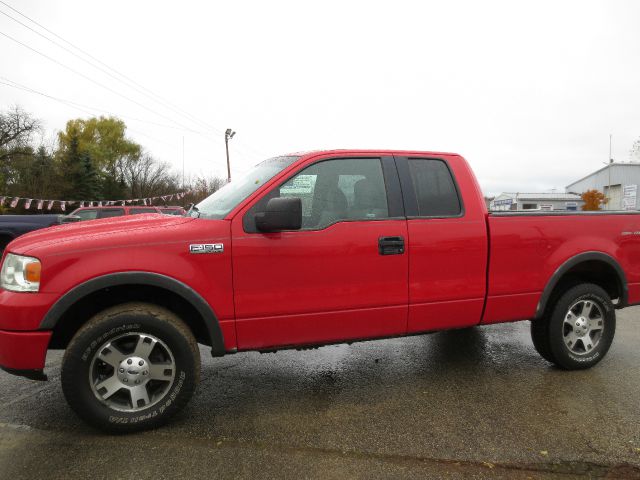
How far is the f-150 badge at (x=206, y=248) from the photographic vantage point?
3.02m

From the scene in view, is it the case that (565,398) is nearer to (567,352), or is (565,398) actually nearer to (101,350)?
(567,352)

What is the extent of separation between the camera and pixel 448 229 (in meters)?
3.61

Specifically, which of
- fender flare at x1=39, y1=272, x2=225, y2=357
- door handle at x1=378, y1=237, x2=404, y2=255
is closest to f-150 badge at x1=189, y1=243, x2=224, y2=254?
fender flare at x1=39, y1=272, x2=225, y2=357

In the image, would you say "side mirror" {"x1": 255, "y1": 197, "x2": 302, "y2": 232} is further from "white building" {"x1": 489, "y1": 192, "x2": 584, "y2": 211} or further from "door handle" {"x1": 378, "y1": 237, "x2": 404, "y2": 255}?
"white building" {"x1": 489, "y1": 192, "x2": 584, "y2": 211}

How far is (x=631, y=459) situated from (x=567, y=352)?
4.87ft

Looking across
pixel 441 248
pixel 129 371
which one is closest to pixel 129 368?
pixel 129 371

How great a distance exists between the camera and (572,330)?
414 centimetres

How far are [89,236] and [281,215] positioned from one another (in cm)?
123

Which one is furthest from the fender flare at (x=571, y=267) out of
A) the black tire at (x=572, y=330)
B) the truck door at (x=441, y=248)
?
the truck door at (x=441, y=248)

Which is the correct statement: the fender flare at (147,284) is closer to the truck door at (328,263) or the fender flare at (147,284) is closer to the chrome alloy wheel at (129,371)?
the truck door at (328,263)

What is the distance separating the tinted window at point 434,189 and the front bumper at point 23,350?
2.73 m

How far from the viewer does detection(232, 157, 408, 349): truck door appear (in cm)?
315

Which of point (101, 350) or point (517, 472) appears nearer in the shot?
point (517, 472)

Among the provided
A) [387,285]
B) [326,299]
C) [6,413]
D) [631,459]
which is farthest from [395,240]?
[6,413]
